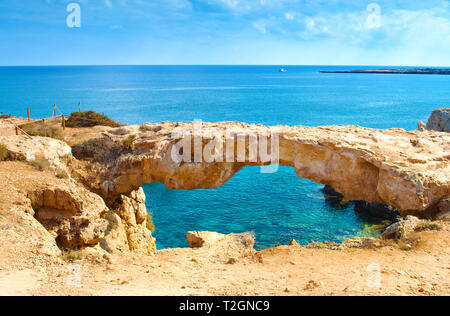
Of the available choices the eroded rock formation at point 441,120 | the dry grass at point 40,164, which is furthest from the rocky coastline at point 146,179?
the eroded rock formation at point 441,120

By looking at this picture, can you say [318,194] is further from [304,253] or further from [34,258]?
[34,258]

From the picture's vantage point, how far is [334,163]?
1280cm

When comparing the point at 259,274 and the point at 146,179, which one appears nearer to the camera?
the point at 259,274

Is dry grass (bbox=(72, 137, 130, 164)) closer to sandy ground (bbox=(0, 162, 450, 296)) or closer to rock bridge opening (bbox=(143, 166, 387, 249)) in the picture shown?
sandy ground (bbox=(0, 162, 450, 296))

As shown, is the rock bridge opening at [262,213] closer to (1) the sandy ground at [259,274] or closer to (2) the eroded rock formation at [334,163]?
(2) the eroded rock formation at [334,163]

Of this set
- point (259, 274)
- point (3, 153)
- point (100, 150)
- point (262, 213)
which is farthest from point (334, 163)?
point (3, 153)

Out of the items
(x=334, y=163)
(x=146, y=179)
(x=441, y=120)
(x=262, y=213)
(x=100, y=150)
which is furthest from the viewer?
(x=441, y=120)

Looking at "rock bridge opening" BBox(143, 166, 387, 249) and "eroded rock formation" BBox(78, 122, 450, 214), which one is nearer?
"eroded rock formation" BBox(78, 122, 450, 214)

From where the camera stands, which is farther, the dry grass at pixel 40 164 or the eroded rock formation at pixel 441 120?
the eroded rock formation at pixel 441 120

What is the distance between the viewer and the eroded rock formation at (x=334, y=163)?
1137 cm

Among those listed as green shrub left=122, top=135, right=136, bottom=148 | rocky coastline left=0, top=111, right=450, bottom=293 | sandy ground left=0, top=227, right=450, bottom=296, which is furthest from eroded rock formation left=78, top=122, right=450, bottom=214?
Result: sandy ground left=0, top=227, right=450, bottom=296

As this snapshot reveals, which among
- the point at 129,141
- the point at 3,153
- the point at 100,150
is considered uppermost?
the point at 129,141

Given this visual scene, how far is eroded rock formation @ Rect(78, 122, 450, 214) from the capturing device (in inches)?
448

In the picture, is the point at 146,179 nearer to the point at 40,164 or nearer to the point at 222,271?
the point at 40,164
